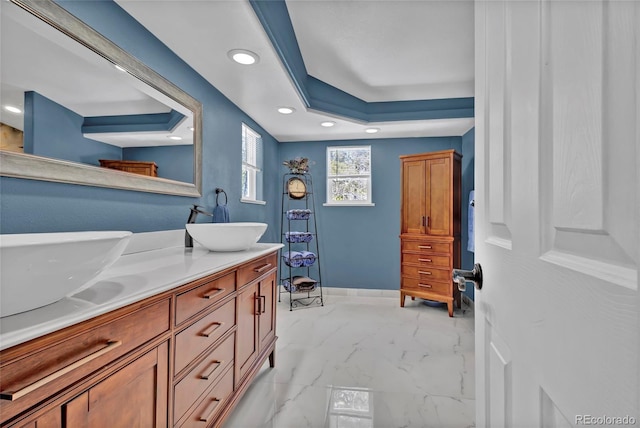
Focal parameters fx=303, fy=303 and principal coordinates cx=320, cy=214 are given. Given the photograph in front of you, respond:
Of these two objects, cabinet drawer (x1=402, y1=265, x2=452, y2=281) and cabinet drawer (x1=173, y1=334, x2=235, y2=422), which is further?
cabinet drawer (x1=402, y1=265, x2=452, y2=281)

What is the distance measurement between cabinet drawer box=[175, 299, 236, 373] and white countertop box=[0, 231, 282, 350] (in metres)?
0.21

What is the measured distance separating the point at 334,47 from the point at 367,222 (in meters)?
2.34

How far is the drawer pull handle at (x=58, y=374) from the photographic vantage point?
57cm

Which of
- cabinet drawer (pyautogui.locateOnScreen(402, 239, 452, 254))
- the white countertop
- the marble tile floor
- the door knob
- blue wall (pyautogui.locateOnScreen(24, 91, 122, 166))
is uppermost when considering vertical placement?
blue wall (pyautogui.locateOnScreen(24, 91, 122, 166))

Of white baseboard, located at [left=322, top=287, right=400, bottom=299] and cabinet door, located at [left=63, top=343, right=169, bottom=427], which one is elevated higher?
cabinet door, located at [left=63, top=343, right=169, bottom=427]

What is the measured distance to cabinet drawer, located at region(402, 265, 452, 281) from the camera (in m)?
3.39

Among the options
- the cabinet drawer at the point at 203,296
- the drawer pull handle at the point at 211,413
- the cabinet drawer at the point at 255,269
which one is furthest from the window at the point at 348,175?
the drawer pull handle at the point at 211,413

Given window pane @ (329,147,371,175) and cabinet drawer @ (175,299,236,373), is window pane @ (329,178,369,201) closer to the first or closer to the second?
window pane @ (329,147,371,175)

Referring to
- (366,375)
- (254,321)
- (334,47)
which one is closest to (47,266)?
(254,321)

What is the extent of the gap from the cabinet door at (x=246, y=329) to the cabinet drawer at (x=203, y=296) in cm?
16

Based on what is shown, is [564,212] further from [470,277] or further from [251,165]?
[251,165]

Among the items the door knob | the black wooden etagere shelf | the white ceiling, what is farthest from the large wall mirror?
the black wooden etagere shelf

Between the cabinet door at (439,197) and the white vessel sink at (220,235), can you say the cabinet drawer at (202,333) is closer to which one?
the white vessel sink at (220,235)

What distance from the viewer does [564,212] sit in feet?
1.32
